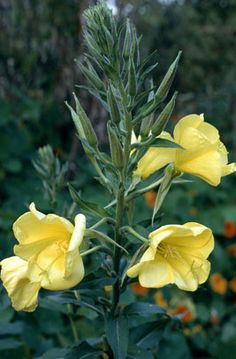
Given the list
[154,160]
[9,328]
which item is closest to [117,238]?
[154,160]

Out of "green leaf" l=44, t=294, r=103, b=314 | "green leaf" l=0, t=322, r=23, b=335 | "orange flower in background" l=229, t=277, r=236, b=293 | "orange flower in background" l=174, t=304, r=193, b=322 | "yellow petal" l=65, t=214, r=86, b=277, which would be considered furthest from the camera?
"orange flower in background" l=229, t=277, r=236, b=293

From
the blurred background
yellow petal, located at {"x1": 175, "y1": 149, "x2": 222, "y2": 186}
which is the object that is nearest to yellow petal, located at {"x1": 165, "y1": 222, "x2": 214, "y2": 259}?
yellow petal, located at {"x1": 175, "y1": 149, "x2": 222, "y2": 186}

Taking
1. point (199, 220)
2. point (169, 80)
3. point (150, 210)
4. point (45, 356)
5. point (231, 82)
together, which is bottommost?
point (231, 82)

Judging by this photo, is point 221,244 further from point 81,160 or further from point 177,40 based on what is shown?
point 177,40

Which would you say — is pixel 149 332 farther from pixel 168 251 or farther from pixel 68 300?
pixel 168 251

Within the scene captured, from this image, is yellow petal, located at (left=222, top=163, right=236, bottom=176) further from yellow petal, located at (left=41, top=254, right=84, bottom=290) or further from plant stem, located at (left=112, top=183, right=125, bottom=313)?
yellow petal, located at (left=41, top=254, right=84, bottom=290)

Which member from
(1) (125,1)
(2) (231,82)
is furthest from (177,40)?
(1) (125,1)
